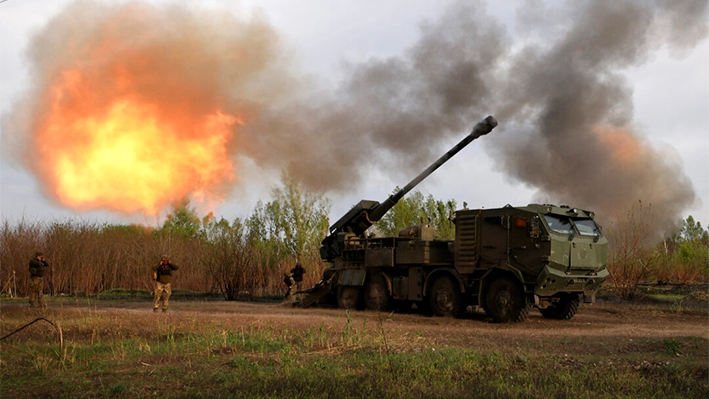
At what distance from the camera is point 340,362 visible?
9469mm

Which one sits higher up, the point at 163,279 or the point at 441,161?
the point at 441,161

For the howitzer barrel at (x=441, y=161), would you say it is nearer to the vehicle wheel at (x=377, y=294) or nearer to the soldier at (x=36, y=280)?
the vehicle wheel at (x=377, y=294)

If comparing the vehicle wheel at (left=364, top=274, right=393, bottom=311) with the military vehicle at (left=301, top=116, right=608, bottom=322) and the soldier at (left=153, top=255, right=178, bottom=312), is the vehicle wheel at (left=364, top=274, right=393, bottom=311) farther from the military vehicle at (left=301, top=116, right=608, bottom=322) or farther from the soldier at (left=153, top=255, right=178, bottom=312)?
the soldier at (left=153, top=255, right=178, bottom=312)

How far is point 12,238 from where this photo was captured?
30906 millimetres

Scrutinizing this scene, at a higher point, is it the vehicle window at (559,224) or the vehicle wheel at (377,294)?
the vehicle window at (559,224)

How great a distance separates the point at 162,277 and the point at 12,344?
783 cm

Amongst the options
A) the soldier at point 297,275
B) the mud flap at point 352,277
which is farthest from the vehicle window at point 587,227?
the soldier at point 297,275

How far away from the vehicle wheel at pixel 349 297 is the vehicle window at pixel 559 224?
7029mm

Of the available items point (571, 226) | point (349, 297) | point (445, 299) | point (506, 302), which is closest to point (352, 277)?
point (349, 297)

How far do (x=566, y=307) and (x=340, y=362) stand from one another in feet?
33.2

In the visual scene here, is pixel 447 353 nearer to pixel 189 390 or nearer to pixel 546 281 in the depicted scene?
pixel 189 390

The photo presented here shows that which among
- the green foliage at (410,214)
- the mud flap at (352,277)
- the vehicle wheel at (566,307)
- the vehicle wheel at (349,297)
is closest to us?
the vehicle wheel at (566,307)

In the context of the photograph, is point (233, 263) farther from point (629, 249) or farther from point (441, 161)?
point (629, 249)

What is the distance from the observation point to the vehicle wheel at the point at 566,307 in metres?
17.7
